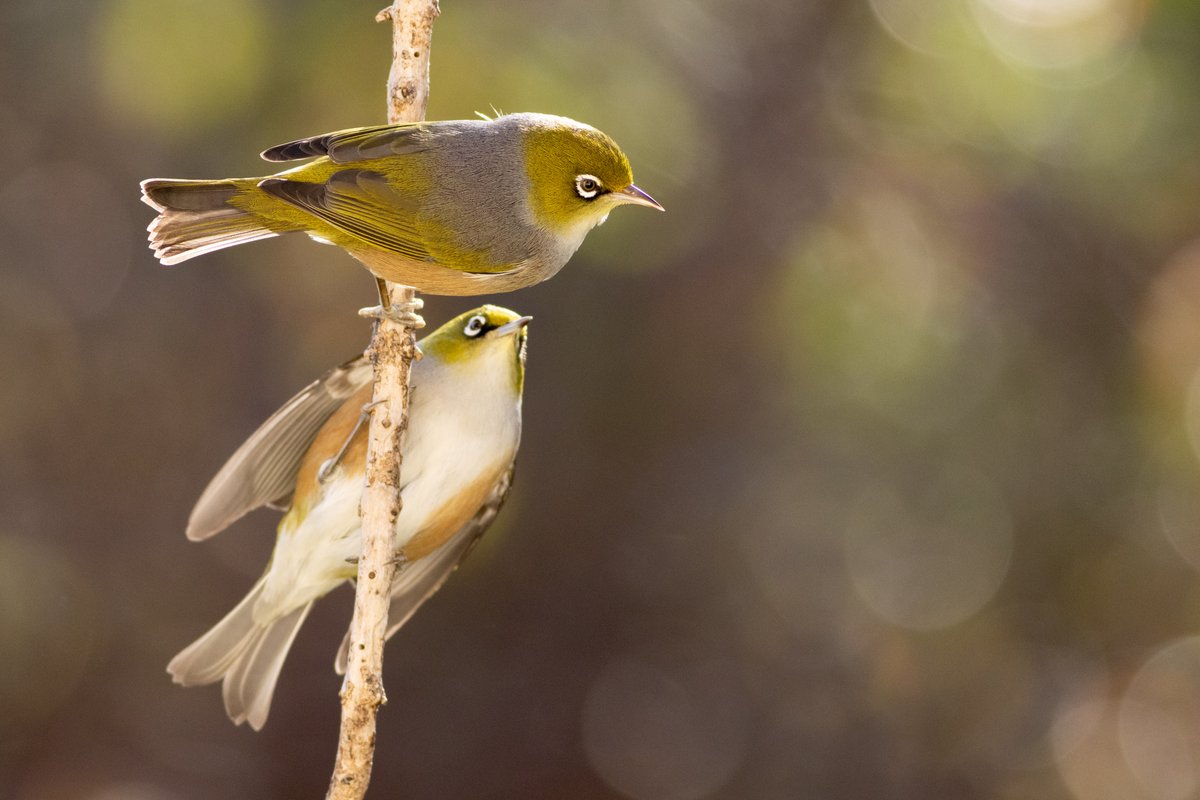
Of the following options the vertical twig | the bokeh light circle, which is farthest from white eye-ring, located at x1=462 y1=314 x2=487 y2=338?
the bokeh light circle

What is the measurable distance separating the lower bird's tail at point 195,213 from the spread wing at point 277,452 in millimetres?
652

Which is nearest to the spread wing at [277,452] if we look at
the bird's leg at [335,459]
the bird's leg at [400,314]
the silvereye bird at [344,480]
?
the silvereye bird at [344,480]

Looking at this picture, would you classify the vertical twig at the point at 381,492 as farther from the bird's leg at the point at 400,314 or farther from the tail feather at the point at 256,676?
the tail feather at the point at 256,676

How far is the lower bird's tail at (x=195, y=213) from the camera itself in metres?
2.67

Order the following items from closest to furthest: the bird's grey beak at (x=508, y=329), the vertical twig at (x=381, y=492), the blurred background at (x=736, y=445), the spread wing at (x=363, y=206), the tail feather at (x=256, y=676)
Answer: the vertical twig at (x=381, y=492) < the spread wing at (x=363, y=206) < the bird's grey beak at (x=508, y=329) < the tail feather at (x=256, y=676) < the blurred background at (x=736, y=445)

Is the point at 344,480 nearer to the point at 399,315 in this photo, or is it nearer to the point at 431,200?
the point at 399,315

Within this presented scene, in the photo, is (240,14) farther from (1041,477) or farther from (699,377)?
(1041,477)

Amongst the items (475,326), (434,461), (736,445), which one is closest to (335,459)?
(434,461)

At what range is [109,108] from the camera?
18.6ft

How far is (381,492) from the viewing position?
8.50 ft

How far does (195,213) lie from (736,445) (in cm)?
408

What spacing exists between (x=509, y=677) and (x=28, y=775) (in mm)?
2398

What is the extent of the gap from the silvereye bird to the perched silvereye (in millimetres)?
379

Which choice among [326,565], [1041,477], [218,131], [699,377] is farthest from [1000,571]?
[218,131]
